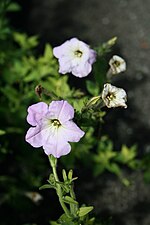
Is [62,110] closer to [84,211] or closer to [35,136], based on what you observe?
[35,136]

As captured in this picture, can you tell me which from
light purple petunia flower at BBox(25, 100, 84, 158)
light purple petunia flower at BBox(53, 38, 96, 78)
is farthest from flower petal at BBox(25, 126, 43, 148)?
light purple petunia flower at BBox(53, 38, 96, 78)

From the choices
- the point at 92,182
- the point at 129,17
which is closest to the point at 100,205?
the point at 92,182

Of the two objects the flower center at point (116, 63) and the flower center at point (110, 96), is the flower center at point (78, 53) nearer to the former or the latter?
the flower center at point (116, 63)

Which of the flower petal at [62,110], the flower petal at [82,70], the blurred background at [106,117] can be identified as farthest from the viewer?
the blurred background at [106,117]

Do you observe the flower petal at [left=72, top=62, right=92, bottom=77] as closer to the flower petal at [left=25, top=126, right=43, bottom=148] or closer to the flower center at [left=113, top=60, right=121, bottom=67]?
the flower center at [left=113, top=60, right=121, bottom=67]

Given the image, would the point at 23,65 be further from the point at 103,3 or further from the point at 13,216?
the point at 103,3

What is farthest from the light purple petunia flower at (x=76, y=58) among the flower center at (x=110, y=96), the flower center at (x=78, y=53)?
the flower center at (x=110, y=96)
